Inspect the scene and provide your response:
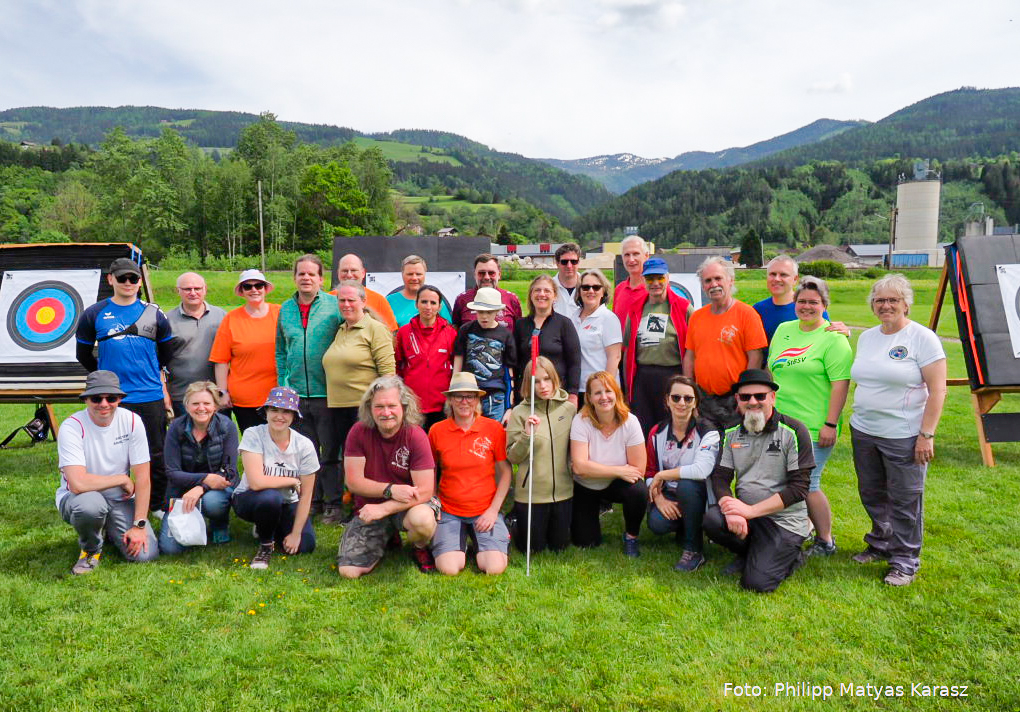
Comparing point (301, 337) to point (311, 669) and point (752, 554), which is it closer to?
point (311, 669)

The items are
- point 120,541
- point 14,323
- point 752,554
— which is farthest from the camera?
point 14,323

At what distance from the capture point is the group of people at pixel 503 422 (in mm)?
4219

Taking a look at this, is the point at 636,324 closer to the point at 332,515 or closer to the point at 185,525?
the point at 332,515

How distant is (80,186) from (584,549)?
247 feet

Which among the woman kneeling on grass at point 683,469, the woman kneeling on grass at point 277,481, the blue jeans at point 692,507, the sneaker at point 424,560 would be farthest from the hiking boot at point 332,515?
the blue jeans at point 692,507

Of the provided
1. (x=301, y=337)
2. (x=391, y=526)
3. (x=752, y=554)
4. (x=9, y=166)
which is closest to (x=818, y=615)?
(x=752, y=554)

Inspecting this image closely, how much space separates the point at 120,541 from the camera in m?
4.59

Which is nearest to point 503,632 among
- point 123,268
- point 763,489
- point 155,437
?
point 763,489

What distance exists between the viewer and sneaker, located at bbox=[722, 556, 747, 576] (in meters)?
4.38

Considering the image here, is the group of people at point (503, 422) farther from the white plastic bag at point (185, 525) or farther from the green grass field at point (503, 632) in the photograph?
the green grass field at point (503, 632)

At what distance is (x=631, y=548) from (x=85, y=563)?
13.6ft

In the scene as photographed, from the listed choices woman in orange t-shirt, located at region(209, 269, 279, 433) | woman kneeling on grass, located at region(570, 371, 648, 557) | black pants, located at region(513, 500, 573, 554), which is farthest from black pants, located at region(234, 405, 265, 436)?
woman kneeling on grass, located at region(570, 371, 648, 557)

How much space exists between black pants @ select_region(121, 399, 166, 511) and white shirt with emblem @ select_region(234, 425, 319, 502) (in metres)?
1.30

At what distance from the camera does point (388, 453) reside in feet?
Answer: 14.8
